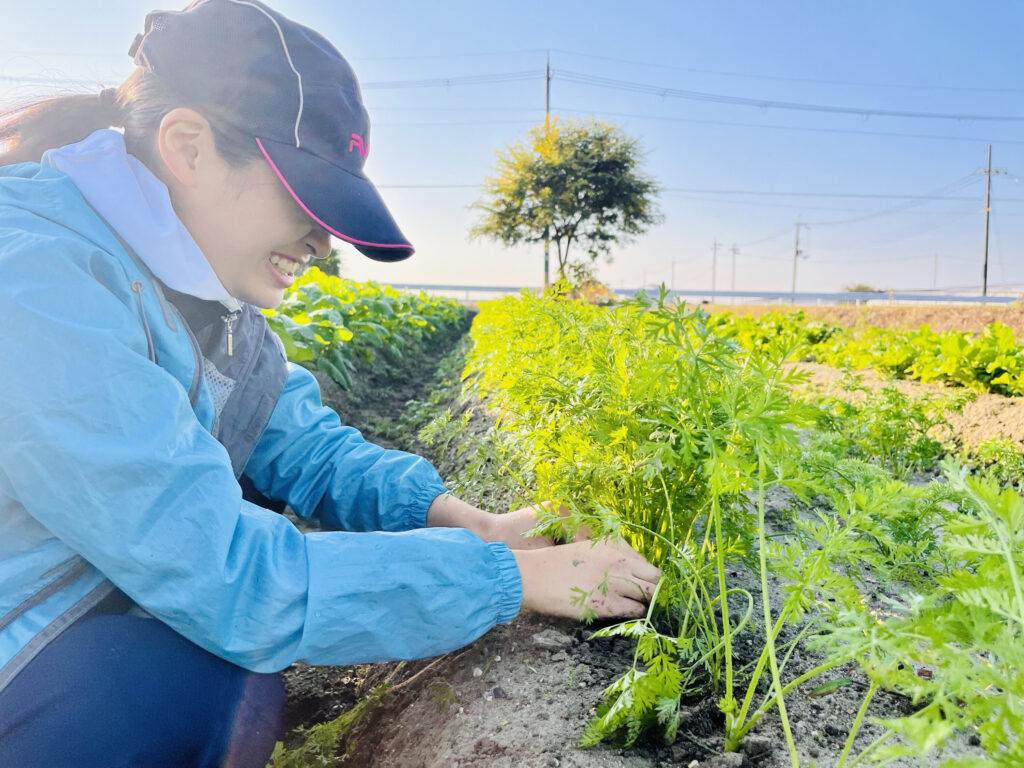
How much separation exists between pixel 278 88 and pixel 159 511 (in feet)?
2.98

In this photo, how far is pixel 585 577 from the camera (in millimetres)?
1420

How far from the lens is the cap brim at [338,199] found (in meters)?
1.44

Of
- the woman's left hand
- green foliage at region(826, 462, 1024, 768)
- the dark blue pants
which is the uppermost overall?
green foliage at region(826, 462, 1024, 768)

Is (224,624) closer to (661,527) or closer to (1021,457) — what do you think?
(661,527)

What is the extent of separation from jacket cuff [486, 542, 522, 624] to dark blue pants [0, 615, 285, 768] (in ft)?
1.81

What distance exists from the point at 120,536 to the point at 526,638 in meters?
0.97

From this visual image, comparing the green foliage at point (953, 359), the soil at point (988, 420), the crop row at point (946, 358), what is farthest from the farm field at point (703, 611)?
the green foliage at point (953, 359)

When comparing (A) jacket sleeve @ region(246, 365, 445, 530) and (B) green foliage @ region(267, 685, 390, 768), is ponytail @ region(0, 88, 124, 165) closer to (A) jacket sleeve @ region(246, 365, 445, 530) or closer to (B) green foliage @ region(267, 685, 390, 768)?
(A) jacket sleeve @ region(246, 365, 445, 530)

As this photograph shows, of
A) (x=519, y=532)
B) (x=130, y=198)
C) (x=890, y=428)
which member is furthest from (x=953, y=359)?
(x=130, y=198)

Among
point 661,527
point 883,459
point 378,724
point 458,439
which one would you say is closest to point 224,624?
point 378,724

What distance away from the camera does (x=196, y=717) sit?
1293 millimetres

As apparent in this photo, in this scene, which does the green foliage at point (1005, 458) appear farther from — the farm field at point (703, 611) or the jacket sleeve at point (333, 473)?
the jacket sleeve at point (333, 473)

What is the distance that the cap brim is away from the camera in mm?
1438

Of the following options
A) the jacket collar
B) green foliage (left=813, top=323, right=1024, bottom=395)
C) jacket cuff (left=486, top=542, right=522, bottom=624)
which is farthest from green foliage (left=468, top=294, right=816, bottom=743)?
green foliage (left=813, top=323, right=1024, bottom=395)
